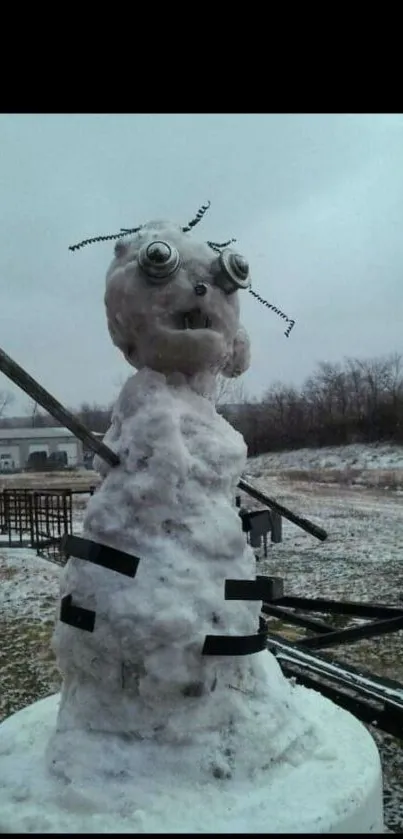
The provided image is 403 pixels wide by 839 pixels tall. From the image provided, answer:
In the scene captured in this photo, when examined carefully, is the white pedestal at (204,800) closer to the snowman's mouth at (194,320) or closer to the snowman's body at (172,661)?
the snowman's body at (172,661)

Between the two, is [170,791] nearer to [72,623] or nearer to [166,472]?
[72,623]

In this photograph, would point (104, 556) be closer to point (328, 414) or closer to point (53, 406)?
point (53, 406)

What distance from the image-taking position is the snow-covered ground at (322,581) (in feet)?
19.0

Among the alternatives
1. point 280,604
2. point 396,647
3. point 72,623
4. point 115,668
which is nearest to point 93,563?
point 72,623

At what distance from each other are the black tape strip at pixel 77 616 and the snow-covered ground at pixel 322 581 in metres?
2.24

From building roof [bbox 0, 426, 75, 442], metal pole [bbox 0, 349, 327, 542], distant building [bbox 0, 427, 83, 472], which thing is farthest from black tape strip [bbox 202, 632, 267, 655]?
building roof [bbox 0, 426, 75, 442]

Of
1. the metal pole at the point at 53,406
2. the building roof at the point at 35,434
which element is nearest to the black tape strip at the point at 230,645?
the metal pole at the point at 53,406

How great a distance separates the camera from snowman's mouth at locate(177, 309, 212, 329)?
9.34 ft

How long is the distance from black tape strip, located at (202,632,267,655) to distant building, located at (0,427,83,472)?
4237 cm

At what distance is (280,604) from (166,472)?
9.95 ft

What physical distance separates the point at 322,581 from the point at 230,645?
736 centimetres

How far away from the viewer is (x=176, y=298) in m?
2.80

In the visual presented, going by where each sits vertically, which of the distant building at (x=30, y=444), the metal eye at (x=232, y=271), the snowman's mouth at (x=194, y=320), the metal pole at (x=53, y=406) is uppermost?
the distant building at (x=30, y=444)

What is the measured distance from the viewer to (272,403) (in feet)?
117
